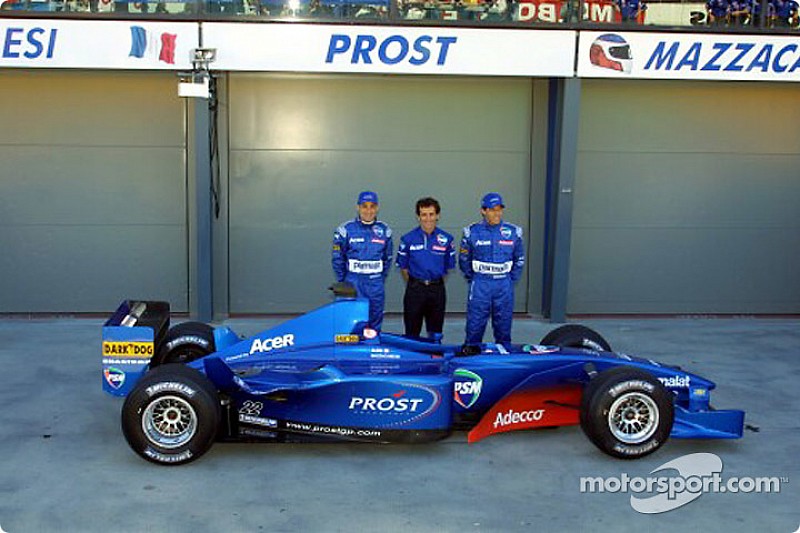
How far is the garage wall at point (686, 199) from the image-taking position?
1052 cm

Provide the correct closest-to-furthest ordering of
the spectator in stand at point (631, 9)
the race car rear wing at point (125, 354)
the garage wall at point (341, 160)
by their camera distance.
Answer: the race car rear wing at point (125, 354), the spectator in stand at point (631, 9), the garage wall at point (341, 160)

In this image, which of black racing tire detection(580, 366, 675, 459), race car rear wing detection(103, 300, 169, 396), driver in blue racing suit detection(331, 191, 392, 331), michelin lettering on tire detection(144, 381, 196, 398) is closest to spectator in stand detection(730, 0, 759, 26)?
driver in blue racing suit detection(331, 191, 392, 331)

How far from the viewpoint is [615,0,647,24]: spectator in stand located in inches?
381

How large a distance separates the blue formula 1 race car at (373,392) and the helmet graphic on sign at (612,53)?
4.20 meters

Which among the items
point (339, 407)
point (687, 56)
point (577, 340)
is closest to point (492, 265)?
point (577, 340)

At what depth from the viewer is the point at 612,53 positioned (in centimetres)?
952

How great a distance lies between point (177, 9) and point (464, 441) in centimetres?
568

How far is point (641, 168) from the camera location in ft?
34.8

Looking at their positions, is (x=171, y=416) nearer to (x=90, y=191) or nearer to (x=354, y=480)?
(x=354, y=480)

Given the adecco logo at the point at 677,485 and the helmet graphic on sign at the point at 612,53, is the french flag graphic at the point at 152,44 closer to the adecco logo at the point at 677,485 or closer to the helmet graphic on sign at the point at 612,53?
the helmet graphic on sign at the point at 612,53

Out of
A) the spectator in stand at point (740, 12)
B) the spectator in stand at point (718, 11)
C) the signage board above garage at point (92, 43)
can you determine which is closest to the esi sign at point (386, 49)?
the signage board above garage at point (92, 43)

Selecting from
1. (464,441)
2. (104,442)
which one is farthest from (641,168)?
(104,442)

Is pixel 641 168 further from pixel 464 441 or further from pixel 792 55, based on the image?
pixel 464 441

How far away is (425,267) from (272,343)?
1996 mm
